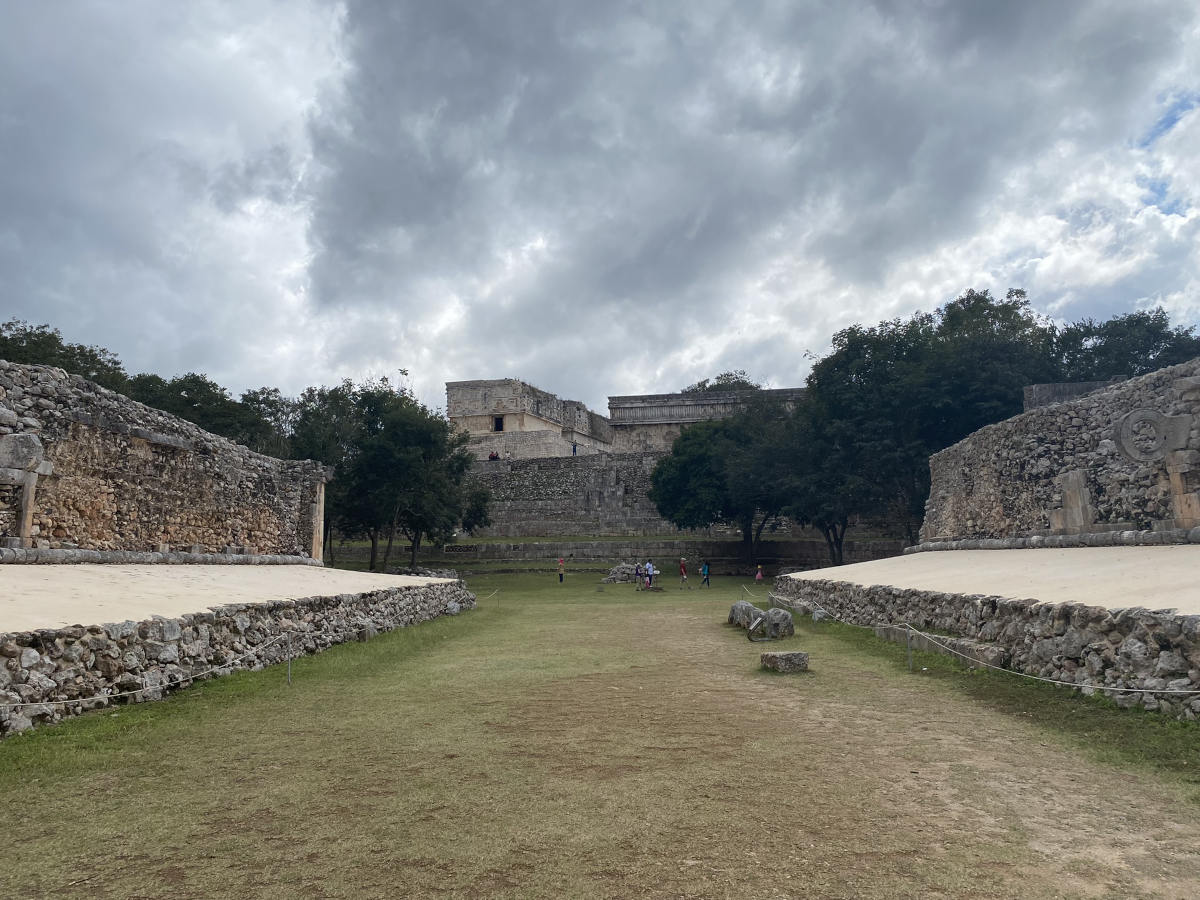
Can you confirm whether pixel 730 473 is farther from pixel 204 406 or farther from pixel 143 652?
pixel 143 652

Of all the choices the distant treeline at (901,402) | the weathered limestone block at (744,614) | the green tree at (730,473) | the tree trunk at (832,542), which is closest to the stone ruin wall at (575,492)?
the green tree at (730,473)

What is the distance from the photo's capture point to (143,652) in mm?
6047

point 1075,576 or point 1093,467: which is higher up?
point 1093,467

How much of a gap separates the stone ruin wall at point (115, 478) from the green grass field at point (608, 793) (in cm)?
449

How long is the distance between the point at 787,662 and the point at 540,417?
44.8 meters

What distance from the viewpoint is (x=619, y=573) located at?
27.9m

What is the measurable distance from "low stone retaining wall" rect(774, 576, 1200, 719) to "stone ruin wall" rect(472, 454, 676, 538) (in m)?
34.5

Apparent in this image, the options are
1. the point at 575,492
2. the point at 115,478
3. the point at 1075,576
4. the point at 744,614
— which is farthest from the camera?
the point at 575,492

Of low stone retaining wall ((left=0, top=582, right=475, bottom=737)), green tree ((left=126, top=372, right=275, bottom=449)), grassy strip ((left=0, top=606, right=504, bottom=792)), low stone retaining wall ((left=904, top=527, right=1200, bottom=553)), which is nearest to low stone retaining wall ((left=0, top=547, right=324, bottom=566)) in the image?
low stone retaining wall ((left=0, top=582, right=475, bottom=737))

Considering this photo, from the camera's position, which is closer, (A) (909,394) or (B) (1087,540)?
(B) (1087,540)

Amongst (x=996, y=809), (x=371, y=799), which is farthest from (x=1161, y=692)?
(x=371, y=799)

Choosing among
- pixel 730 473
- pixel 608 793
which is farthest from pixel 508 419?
pixel 608 793

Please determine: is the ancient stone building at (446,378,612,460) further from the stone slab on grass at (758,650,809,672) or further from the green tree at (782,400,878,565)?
the stone slab on grass at (758,650,809,672)

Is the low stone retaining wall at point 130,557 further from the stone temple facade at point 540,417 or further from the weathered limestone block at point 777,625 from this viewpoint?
the stone temple facade at point 540,417
